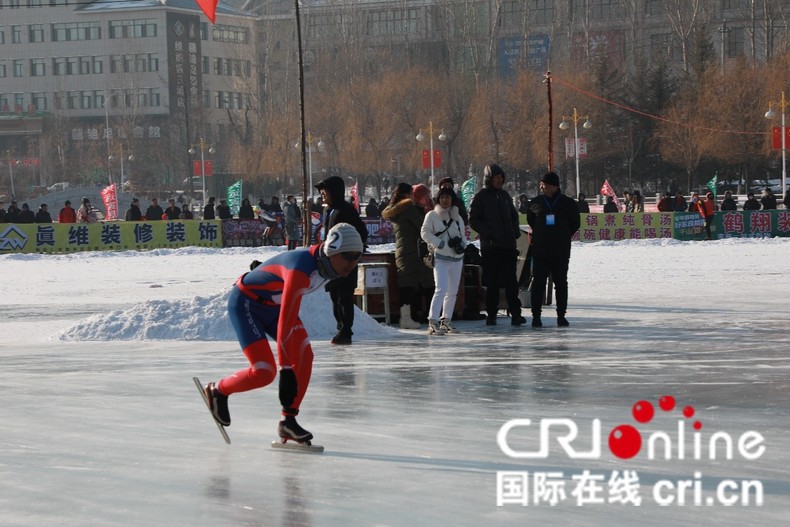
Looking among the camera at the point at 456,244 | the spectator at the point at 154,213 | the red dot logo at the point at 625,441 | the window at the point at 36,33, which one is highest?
the window at the point at 36,33

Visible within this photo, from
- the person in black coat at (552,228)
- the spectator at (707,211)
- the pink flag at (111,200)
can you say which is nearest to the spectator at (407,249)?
the person in black coat at (552,228)

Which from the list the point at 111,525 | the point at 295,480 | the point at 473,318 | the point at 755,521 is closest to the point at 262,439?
the point at 295,480

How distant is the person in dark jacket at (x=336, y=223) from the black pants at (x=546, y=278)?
1945 mm

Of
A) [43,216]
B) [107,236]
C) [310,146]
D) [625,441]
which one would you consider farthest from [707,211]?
[310,146]

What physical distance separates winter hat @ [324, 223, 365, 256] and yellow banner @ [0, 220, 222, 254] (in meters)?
28.0

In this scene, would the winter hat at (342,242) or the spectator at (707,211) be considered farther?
the spectator at (707,211)

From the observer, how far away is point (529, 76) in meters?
63.7

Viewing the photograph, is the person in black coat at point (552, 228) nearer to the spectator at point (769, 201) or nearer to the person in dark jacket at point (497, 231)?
the person in dark jacket at point (497, 231)

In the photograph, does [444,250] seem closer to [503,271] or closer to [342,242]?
[503,271]

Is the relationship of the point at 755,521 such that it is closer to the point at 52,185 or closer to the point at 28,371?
the point at 28,371

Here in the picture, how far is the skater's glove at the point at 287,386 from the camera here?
6.45 m

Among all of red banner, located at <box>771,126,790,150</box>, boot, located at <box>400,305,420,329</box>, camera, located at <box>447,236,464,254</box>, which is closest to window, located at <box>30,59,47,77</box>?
red banner, located at <box>771,126,790,150</box>

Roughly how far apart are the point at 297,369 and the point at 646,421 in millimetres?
2039

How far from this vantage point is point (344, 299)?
11.6 meters
